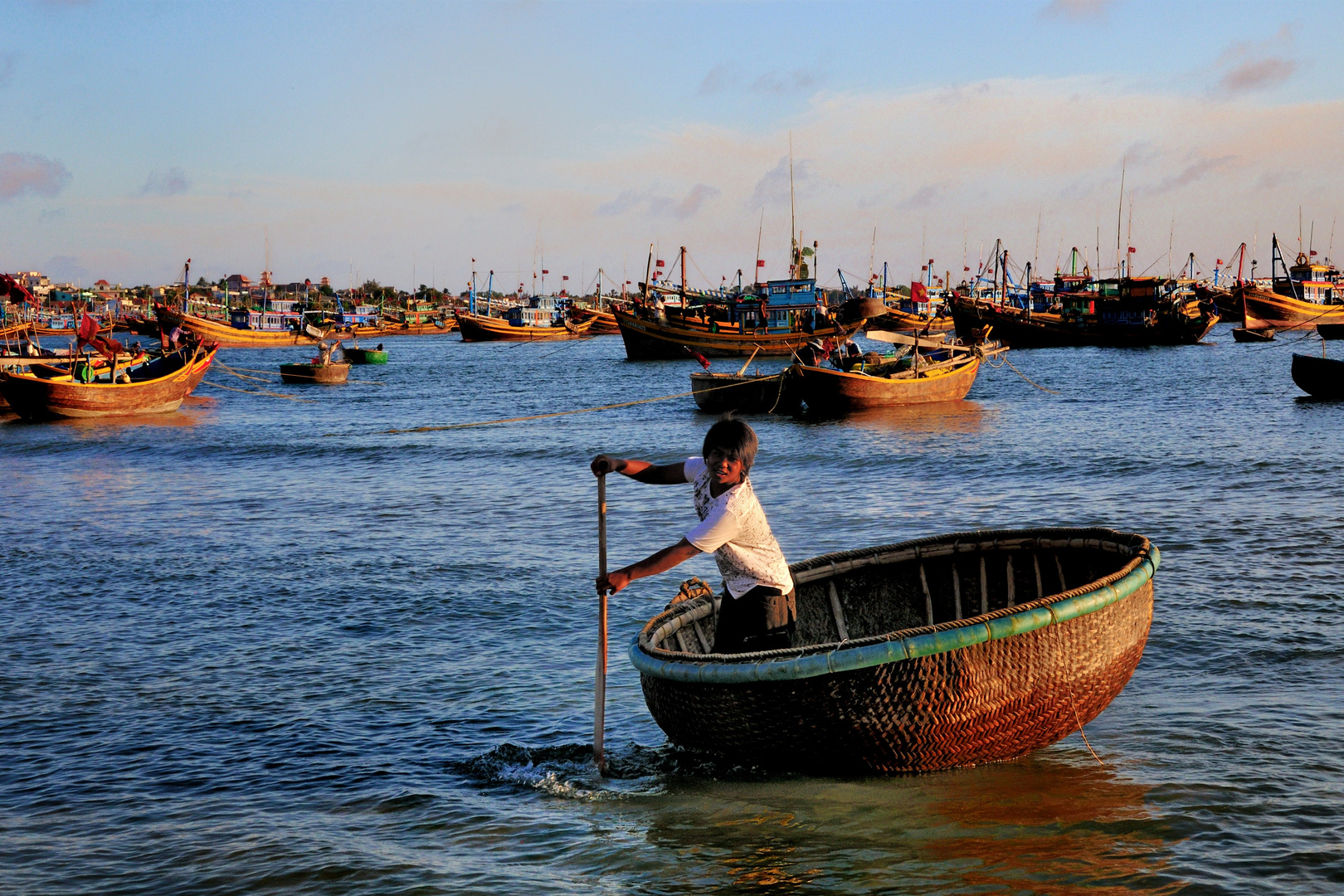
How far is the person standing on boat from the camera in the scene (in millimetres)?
5004

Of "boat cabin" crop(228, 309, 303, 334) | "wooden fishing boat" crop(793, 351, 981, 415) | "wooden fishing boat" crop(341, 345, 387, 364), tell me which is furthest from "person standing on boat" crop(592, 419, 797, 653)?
"boat cabin" crop(228, 309, 303, 334)

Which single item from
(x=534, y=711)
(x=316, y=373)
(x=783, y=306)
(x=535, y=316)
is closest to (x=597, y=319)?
(x=535, y=316)

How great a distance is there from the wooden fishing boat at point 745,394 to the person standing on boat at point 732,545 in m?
23.3

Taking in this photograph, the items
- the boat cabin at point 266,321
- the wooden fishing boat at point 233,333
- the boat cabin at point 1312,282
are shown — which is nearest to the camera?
the boat cabin at point 1312,282

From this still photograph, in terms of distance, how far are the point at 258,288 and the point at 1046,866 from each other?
677 ft

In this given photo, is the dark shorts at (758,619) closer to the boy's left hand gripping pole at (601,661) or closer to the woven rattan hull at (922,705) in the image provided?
the woven rattan hull at (922,705)

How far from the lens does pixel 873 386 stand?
27547 millimetres

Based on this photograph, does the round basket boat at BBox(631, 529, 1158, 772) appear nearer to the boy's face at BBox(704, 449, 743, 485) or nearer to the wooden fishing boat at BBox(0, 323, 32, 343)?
the boy's face at BBox(704, 449, 743, 485)

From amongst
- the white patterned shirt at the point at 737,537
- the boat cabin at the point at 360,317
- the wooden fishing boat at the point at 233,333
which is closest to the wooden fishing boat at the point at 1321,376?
the white patterned shirt at the point at 737,537

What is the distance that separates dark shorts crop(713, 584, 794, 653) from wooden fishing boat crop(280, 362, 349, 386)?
143 ft

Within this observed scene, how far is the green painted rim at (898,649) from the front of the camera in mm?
5047

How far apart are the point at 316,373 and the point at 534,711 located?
139ft

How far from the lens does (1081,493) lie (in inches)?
607

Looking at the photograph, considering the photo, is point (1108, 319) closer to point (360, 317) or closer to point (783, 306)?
point (783, 306)
